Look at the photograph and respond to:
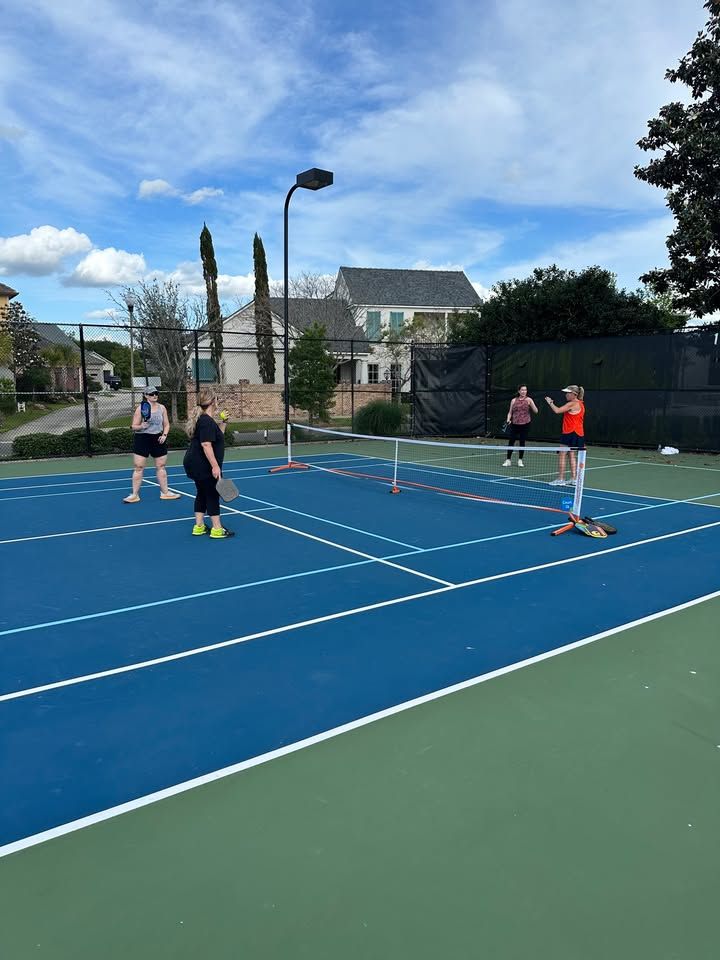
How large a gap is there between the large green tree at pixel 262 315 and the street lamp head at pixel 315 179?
22.3 metres

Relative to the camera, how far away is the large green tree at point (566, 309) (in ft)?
73.0

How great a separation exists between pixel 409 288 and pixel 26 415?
110ft

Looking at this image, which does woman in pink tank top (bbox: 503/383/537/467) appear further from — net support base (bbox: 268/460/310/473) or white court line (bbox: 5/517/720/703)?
white court line (bbox: 5/517/720/703)

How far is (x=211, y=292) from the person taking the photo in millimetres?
38312

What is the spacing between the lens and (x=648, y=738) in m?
3.62

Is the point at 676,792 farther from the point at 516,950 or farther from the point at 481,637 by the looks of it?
the point at 481,637

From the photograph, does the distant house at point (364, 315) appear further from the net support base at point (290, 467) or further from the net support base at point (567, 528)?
the net support base at point (567, 528)

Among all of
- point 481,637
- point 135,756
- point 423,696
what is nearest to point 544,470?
point 481,637

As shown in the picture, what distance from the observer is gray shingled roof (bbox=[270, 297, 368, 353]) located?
156 feet

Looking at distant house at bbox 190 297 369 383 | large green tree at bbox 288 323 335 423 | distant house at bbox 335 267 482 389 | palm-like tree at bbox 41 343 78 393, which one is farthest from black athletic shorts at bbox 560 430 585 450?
distant house at bbox 335 267 482 389

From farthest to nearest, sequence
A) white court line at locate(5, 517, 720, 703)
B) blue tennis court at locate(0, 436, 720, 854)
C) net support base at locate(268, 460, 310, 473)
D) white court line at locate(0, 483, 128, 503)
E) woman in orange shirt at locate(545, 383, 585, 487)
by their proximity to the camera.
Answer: net support base at locate(268, 460, 310, 473), white court line at locate(0, 483, 128, 503), woman in orange shirt at locate(545, 383, 585, 487), white court line at locate(5, 517, 720, 703), blue tennis court at locate(0, 436, 720, 854)

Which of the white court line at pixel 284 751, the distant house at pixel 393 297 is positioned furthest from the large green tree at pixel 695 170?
the distant house at pixel 393 297

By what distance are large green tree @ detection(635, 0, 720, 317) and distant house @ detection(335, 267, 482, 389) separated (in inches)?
1111

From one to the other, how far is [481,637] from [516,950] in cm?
279
